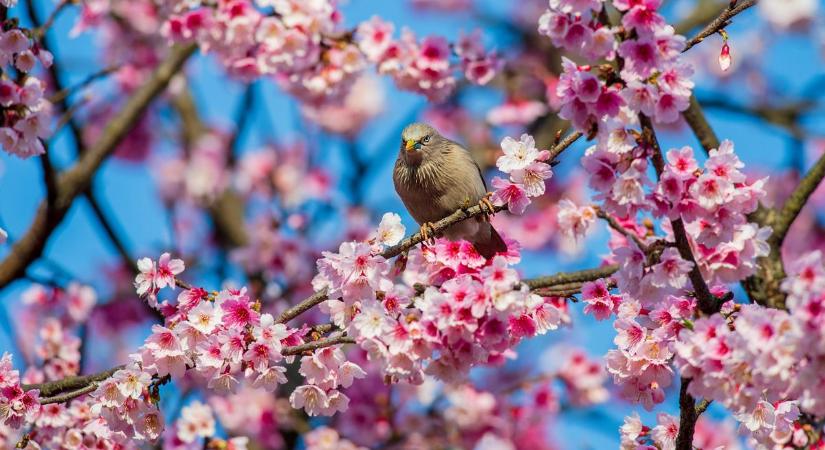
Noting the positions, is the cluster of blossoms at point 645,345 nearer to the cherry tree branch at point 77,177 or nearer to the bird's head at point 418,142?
the bird's head at point 418,142

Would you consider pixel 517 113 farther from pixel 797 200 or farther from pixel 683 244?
pixel 683 244

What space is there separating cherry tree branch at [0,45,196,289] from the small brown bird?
1700 mm

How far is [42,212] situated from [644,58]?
10.8ft

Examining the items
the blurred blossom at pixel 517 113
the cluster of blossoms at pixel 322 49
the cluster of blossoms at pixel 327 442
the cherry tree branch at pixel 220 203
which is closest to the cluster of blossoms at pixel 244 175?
the cherry tree branch at pixel 220 203

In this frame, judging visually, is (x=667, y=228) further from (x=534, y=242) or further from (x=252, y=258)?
(x=534, y=242)

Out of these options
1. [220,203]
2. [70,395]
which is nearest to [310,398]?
[70,395]

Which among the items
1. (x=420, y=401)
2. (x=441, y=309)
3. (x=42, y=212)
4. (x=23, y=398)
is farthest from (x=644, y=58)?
(x=420, y=401)

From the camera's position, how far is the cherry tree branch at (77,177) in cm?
452

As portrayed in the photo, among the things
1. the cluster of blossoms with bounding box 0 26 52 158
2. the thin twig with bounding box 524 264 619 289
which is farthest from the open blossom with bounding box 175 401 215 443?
the thin twig with bounding box 524 264 619 289

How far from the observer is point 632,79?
2578 millimetres

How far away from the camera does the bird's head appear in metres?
4.75

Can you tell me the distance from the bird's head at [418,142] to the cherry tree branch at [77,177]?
174 centimetres

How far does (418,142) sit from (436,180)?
10.7 inches

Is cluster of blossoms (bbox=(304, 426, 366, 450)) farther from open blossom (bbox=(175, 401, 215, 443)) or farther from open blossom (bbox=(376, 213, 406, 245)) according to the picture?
open blossom (bbox=(376, 213, 406, 245))
